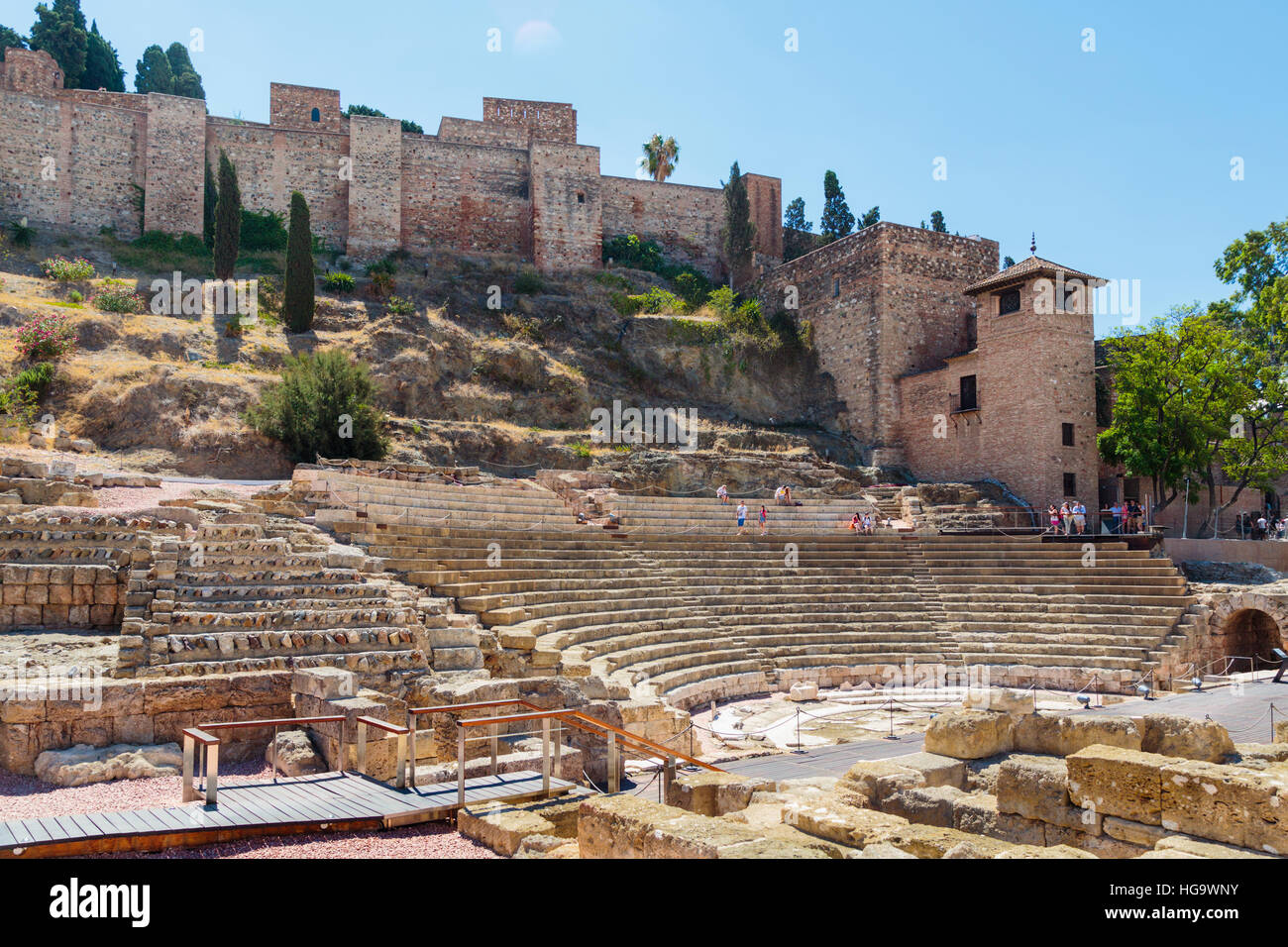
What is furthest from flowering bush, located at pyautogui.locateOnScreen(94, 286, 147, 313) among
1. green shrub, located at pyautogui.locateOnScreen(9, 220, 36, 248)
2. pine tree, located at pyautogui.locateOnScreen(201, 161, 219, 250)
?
pine tree, located at pyautogui.locateOnScreen(201, 161, 219, 250)

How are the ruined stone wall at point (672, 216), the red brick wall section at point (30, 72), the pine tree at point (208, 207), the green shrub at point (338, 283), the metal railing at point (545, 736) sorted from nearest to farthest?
the metal railing at point (545, 736) < the green shrub at point (338, 283) < the red brick wall section at point (30, 72) < the pine tree at point (208, 207) < the ruined stone wall at point (672, 216)

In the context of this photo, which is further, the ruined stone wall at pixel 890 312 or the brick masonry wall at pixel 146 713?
the ruined stone wall at pixel 890 312

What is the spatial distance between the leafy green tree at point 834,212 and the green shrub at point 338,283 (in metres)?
23.3

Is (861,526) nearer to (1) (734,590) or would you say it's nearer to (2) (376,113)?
(1) (734,590)

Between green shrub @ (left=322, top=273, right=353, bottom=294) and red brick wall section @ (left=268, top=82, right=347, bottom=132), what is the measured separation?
9.17 metres

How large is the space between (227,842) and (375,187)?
112 feet

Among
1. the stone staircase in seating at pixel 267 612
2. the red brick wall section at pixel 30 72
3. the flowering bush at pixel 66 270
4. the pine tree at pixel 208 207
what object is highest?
the red brick wall section at pixel 30 72

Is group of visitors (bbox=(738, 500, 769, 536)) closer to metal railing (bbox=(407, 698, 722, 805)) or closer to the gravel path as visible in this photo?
metal railing (bbox=(407, 698, 722, 805))

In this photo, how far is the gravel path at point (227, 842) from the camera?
4852 millimetres

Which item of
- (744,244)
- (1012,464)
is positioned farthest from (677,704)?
(744,244)

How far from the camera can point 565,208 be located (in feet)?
120

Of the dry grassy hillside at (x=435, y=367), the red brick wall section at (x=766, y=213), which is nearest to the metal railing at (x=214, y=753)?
the dry grassy hillside at (x=435, y=367)

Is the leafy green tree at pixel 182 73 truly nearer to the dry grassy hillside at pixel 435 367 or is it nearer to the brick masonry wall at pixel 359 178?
the brick masonry wall at pixel 359 178
